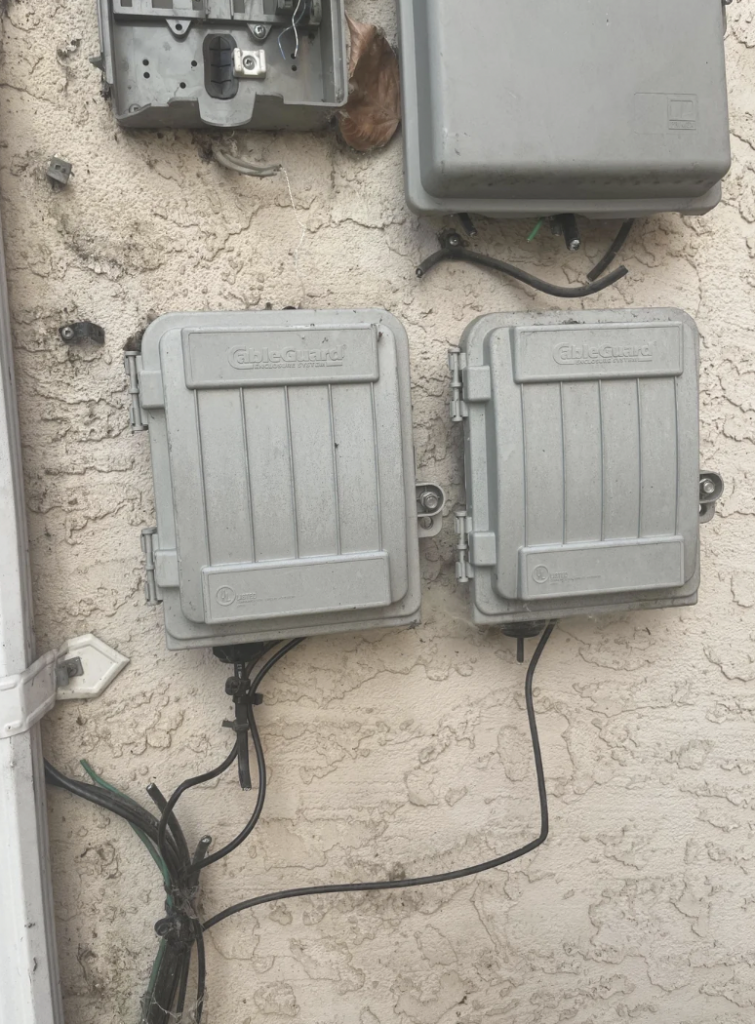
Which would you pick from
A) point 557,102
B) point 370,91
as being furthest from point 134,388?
point 557,102

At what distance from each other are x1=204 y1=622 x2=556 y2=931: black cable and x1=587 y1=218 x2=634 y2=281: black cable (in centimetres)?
47

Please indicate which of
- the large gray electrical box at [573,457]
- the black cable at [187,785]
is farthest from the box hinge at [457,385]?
the black cable at [187,785]

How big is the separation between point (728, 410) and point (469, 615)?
468mm

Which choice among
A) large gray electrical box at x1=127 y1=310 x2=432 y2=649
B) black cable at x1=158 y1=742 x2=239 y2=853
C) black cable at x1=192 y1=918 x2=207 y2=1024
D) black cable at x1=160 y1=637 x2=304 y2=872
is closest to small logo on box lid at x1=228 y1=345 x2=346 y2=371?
large gray electrical box at x1=127 y1=310 x2=432 y2=649

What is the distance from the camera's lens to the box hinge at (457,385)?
85cm

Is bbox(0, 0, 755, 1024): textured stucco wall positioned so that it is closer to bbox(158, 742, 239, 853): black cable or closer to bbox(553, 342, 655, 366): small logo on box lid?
bbox(158, 742, 239, 853): black cable

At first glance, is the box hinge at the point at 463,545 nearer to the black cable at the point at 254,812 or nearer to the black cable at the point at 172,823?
the black cable at the point at 254,812

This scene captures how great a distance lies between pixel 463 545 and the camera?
2.84ft

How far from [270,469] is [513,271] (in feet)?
1.35

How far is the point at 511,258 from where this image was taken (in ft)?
3.07

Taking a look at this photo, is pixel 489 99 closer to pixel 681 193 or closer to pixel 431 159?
pixel 431 159

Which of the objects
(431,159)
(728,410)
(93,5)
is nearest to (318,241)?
(431,159)

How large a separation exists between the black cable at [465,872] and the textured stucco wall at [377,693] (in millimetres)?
25

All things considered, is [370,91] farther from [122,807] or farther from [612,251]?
[122,807]
